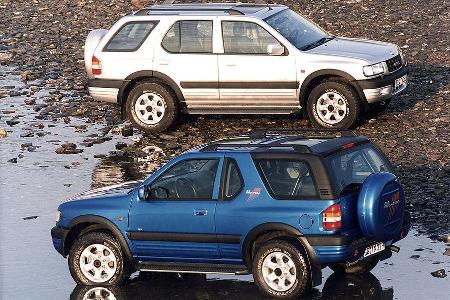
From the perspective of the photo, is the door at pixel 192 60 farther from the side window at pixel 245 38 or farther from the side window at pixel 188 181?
the side window at pixel 188 181

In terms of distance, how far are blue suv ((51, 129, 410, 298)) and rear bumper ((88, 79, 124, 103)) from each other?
6.98m

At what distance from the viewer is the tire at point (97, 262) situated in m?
13.7

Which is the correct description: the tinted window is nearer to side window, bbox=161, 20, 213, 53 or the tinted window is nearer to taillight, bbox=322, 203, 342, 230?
taillight, bbox=322, 203, 342, 230

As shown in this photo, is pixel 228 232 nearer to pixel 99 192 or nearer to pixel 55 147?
pixel 99 192

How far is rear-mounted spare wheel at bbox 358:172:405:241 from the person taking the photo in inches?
493

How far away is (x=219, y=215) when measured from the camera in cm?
1311

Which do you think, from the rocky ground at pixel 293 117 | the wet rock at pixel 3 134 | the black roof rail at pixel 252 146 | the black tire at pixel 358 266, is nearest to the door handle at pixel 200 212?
the black roof rail at pixel 252 146

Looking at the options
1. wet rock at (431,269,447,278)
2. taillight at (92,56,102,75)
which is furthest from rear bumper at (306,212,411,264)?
taillight at (92,56,102,75)

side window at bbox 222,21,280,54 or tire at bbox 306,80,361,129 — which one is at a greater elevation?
side window at bbox 222,21,280,54

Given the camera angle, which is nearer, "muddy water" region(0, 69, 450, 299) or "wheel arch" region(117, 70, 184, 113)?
"muddy water" region(0, 69, 450, 299)

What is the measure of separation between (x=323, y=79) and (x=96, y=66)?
11.7 ft

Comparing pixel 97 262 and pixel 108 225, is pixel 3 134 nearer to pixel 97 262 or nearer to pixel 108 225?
pixel 97 262

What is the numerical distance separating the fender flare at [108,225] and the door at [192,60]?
705cm

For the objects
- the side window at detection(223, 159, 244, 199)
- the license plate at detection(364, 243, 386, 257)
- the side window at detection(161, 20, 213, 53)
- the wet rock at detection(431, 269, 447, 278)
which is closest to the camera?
the license plate at detection(364, 243, 386, 257)
